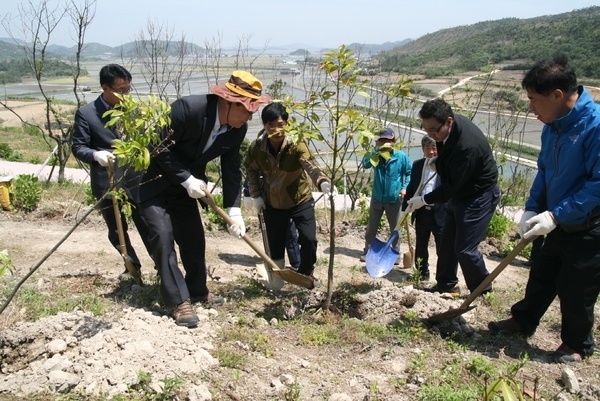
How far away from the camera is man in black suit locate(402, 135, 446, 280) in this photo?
436 centimetres

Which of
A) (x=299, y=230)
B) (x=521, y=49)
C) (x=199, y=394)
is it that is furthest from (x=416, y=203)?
(x=521, y=49)

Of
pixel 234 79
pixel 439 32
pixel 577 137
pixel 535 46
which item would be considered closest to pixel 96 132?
pixel 234 79

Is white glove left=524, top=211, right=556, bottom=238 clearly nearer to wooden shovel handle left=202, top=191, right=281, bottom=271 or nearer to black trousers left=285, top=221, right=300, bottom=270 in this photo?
wooden shovel handle left=202, top=191, right=281, bottom=271

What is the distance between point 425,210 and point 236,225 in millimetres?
1965

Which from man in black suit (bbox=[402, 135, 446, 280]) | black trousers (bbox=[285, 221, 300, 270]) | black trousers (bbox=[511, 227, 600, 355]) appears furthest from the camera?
black trousers (bbox=[285, 221, 300, 270])

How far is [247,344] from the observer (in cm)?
298

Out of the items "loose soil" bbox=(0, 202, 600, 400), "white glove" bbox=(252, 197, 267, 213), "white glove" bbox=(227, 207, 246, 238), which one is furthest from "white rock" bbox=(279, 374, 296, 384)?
"white glove" bbox=(252, 197, 267, 213)

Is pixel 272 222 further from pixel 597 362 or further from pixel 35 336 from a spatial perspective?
pixel 597 362

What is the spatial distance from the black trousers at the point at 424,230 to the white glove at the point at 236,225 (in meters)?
1.76

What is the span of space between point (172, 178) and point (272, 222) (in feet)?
3.60

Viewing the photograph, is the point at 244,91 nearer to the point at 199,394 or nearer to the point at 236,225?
the point at 236,225

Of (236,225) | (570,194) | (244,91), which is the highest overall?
(244,91)

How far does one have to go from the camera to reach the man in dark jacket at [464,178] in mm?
3332

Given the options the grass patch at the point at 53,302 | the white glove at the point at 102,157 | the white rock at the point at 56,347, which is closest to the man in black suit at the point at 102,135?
the white glove at the point at 102,157
